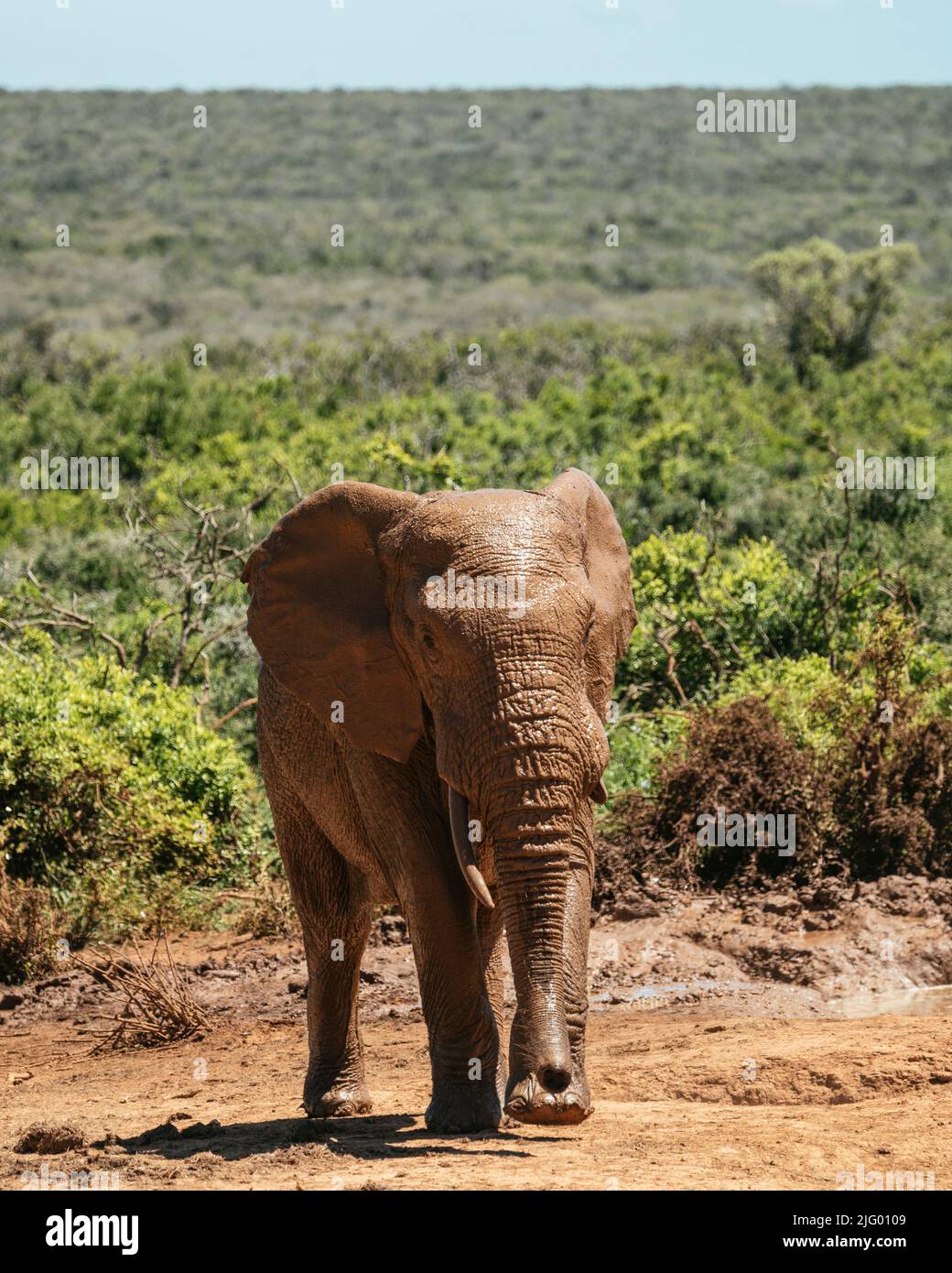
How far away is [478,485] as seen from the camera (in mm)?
19047

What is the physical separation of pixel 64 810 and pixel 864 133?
282 feet

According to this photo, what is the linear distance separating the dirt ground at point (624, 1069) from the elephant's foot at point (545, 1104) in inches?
6.7

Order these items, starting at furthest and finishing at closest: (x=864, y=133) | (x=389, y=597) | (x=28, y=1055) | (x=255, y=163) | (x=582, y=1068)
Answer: (x=864, y=133)
(x=255, y=163)
(x=28, y=1055)
(x=389, y=597)
(x=582, y=1068)

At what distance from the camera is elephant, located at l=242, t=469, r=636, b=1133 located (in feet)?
19.8

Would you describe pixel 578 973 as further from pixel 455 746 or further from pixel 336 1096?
pixel 336 1096

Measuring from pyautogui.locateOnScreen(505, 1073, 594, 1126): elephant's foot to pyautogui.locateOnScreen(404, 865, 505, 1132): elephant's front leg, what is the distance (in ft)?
2.69

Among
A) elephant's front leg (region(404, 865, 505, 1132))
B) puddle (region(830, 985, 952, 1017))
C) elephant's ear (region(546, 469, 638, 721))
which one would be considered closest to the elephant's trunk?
elephant's front leg (region(404, 865, 505, 1132))

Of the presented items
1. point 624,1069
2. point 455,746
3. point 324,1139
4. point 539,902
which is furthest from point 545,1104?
point 624,1069

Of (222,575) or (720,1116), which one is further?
(222,575)

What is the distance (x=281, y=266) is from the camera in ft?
213

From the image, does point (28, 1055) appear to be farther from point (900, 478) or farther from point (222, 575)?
point (900, 478)

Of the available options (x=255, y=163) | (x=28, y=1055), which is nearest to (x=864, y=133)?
(x=255, y=163)

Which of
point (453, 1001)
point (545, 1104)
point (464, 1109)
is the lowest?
point (464, 1109)

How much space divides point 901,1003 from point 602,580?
406cm
